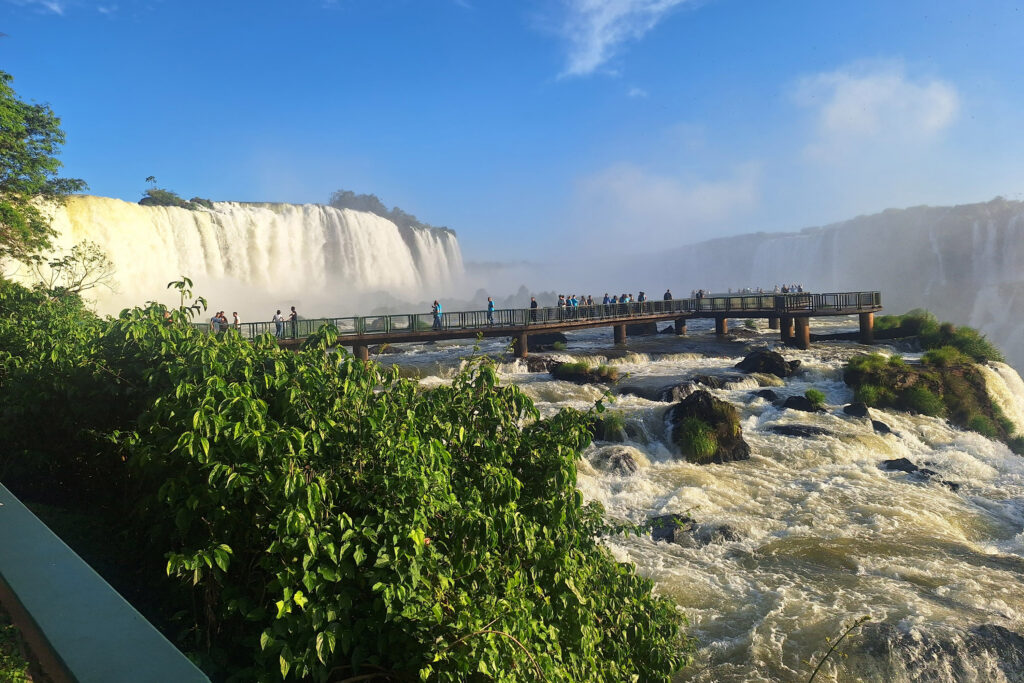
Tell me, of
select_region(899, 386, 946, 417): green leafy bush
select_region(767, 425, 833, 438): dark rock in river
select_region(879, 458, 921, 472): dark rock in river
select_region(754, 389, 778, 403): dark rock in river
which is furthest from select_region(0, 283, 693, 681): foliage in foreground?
select_region(899, 386, 946, 417): green leafy bush

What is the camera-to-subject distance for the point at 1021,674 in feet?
27.0

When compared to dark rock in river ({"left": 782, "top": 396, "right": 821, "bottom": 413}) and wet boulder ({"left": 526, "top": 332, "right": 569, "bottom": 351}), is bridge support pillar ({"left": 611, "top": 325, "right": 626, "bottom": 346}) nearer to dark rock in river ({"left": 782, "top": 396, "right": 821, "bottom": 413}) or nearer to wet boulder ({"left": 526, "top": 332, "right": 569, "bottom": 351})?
wet boulder ({"left": 526, "top": 332, "right": 569, "bottom": 351})

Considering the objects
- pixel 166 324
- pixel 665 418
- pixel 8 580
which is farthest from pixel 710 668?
pixel 665 418

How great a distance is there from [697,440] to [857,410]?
6.87 meters

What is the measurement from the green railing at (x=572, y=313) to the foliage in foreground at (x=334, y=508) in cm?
2022

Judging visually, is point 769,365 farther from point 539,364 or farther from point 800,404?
point 539,364

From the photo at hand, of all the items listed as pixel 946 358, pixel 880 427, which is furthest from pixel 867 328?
pixel 880 427

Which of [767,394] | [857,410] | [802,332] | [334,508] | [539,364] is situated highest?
[334,508]

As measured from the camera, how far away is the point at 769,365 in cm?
2489

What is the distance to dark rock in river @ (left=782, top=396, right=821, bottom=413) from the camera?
20438mm

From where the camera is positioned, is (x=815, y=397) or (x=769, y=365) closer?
(x=815, y=397)

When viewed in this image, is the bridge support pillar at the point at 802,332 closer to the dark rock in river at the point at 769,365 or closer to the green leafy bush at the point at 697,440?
the dark rock in river at the point at 769,365

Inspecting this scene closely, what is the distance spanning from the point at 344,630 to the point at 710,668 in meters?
6.78

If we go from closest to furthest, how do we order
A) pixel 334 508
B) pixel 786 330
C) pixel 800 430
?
pixel 334 508 < pixel 800 430 < pixel 786 330
